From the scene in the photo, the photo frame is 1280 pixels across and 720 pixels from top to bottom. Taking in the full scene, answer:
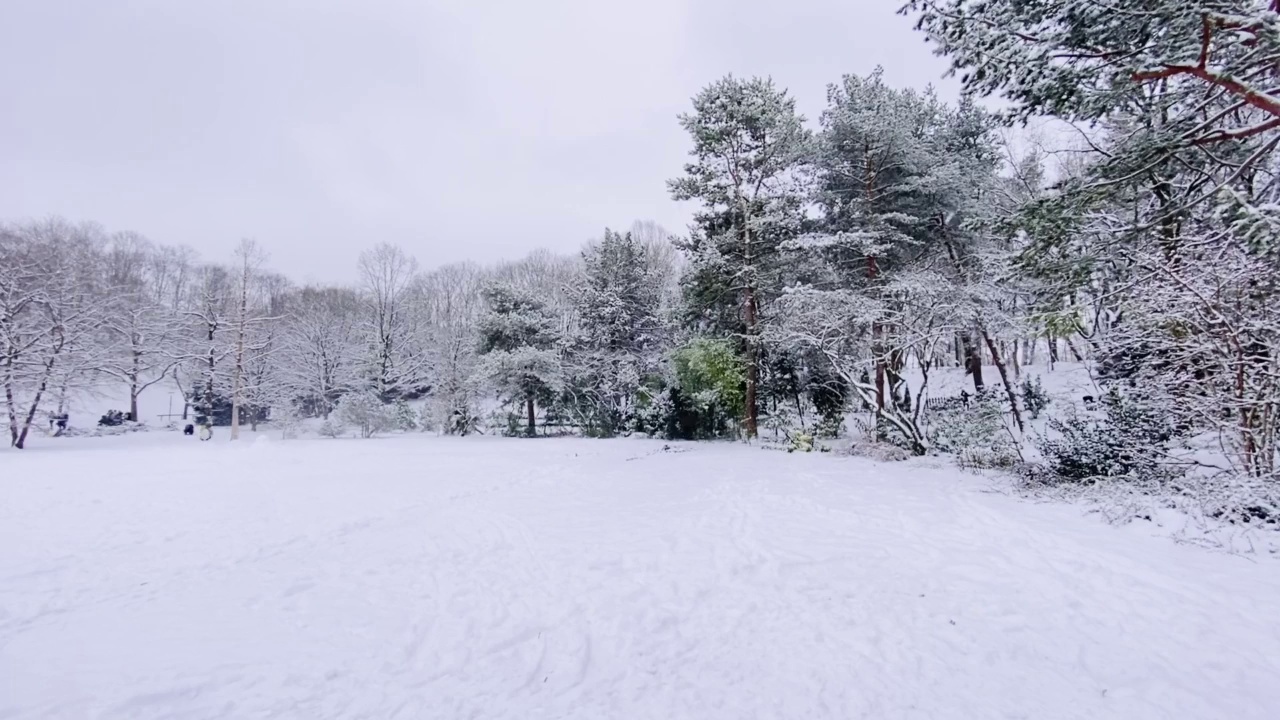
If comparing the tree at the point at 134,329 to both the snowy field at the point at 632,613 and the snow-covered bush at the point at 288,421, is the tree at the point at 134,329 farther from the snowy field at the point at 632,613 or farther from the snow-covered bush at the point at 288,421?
the snowy field at the point at 632,613

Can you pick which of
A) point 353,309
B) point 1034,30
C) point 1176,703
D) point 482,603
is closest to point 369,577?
point 482,603

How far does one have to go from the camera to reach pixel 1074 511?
634 centimetres

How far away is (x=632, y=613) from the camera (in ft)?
13.7

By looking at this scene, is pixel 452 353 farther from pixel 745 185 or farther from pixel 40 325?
pixel 745 185

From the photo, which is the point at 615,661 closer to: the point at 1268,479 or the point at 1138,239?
the point at 1268,479

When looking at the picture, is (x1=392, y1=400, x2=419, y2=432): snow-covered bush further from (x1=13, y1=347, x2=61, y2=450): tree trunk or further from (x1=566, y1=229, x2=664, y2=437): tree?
(x1=13, y1=347, x2=61, y2=450): tree trunk

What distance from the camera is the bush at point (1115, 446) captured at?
6.83 m

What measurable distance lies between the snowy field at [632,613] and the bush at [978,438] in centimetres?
283

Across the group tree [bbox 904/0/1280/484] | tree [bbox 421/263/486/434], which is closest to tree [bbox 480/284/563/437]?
tree [bbox 421/263/486/434]

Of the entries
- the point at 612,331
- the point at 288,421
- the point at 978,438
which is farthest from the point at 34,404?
the point at 978,438

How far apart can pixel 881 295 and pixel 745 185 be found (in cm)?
620

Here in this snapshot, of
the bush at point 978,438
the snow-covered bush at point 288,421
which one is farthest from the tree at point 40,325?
the bush at point 978,438

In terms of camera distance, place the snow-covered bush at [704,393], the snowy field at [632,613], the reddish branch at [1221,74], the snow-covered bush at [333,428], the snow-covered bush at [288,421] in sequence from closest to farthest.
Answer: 1. the snowy field at [632,613]
2. the reddish branch at [1221,74]
3. the snow-covered bush at [704,393]
4. the snow-covered bush at [333,428]
5. the snow-covered bush at [288,421]

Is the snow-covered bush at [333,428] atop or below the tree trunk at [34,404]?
below
